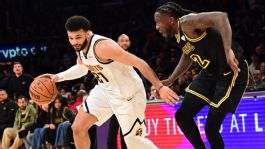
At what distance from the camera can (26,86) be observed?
30.2 feet

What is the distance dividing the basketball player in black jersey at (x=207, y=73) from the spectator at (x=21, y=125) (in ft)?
17.6

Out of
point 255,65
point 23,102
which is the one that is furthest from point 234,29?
point 23,102

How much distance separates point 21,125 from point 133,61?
5.73m

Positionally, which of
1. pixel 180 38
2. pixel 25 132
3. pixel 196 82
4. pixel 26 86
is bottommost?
pixel 25 132

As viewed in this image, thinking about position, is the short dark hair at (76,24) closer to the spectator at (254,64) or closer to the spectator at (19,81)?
the spectator at (254,64)

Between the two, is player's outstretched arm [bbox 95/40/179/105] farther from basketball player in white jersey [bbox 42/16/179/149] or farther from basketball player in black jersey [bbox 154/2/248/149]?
basketball player in black jersey [bbox 154/2/248/149]

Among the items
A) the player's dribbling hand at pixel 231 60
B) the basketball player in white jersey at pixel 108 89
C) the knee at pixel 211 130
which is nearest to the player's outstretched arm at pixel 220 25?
the player's dribbling hand at pixel 231 60

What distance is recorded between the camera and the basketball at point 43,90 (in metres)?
4.70

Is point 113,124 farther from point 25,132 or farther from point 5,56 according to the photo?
point 5,56

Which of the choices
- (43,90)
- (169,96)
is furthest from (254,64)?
(169,96)

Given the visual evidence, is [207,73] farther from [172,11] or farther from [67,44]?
[67,44]

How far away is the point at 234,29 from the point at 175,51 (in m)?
1.29

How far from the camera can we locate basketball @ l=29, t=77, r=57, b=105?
15.4 feet

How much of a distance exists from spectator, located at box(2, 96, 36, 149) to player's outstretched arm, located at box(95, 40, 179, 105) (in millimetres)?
5164
